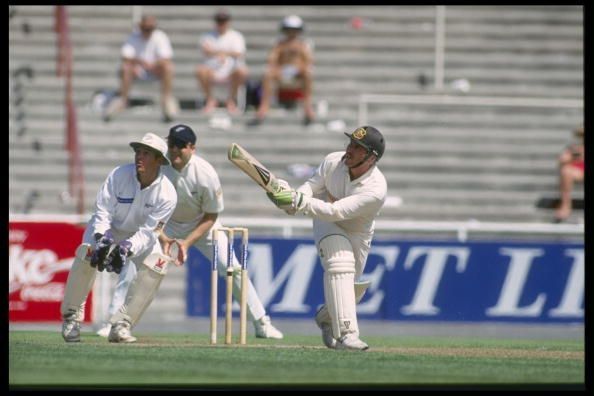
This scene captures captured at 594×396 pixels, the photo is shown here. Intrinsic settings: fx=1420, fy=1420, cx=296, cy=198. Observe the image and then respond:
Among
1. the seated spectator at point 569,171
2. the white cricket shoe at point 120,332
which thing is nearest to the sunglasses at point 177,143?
the white cricket shoe at point 120,332

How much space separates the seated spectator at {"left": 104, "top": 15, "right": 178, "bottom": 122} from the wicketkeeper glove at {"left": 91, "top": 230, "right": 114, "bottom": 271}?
29.7ft

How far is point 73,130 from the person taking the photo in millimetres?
19234

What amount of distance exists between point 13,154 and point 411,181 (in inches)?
220

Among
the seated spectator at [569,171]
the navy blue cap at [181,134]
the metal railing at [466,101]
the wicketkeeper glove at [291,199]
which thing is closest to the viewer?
the wicketkeeper glove at [291,199]

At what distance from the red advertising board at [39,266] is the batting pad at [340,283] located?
6790 millimetres

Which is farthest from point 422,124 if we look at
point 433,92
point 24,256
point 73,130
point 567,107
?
point 24,256

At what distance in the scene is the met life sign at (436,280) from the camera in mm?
17562

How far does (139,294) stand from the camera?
11242 millimetres

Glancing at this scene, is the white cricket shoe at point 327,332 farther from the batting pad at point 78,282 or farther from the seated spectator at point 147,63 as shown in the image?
the seated spectator at point 147,63

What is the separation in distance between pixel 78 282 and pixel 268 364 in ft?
7.40

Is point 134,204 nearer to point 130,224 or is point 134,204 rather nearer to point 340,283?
point 130,224

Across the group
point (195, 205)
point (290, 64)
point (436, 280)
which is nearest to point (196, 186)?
point (195, 205)

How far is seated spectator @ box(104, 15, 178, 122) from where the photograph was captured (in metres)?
19.8

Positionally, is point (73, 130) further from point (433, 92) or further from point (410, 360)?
point (410, 360)
